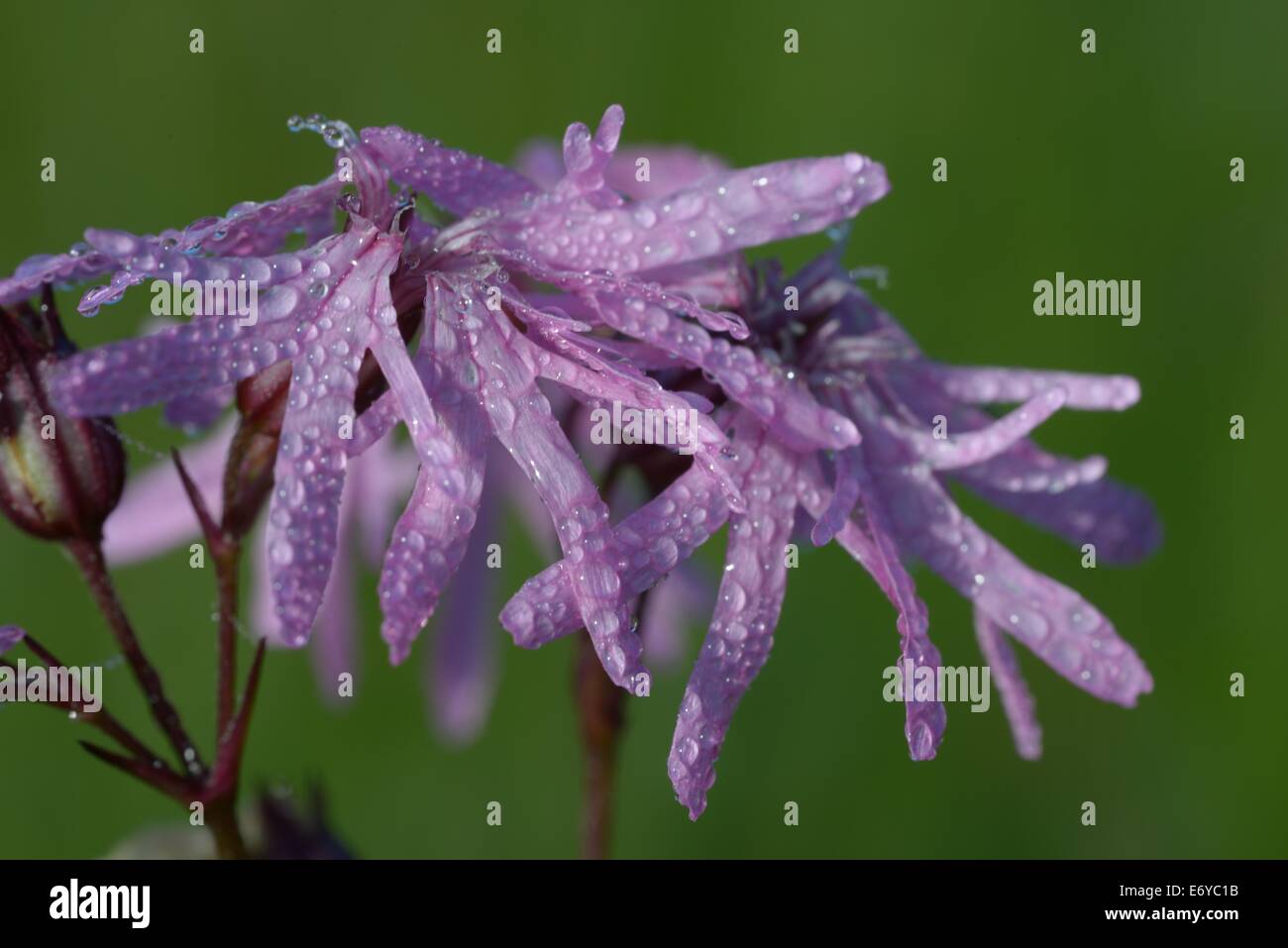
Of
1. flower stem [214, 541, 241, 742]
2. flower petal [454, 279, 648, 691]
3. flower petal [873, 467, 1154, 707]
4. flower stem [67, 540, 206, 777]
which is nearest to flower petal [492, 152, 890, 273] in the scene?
flower petal [454, 279, 648, 691]

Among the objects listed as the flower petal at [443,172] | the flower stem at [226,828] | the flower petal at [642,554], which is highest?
the flower petal at [443,172]

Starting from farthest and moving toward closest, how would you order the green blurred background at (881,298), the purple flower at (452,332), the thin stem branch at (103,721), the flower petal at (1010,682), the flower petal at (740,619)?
the green blurred background at (881,298) < the flower petal at (1010,682) < the thin stem branch at (103,721) < the flower petal at (740,619) < the purple flower at (452,332)

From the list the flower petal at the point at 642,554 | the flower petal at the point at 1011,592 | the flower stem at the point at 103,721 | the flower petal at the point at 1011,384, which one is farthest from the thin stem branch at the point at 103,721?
the flower petal at the point at 1011,384

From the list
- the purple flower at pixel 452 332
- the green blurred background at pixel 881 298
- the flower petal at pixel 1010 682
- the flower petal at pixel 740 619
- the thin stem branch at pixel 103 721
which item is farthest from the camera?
the green blurred background at pixel 881 298

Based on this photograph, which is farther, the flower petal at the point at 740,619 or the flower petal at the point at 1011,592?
the flower petal at the point at 1011,592

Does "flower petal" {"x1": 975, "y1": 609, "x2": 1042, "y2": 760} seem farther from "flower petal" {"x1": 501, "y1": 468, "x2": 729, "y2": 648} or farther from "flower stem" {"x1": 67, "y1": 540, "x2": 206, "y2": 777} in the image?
"flower stem" {"x1": 67, "y1": 540, "x2": 206, "y2": 777}

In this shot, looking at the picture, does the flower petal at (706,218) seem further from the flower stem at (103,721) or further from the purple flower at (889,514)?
the flower stem at (103,721)
